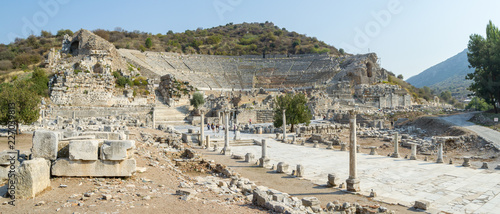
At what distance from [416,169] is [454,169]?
155 cm

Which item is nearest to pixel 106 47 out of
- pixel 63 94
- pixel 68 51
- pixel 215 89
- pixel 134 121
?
pixel 68 51

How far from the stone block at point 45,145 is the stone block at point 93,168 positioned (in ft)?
0.74

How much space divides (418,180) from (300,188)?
4.43 m

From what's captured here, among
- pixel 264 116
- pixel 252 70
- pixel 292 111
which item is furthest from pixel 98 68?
pixel 252 70

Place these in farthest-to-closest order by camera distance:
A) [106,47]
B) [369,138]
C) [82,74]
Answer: [106,47] → [82,74] → [369,138]

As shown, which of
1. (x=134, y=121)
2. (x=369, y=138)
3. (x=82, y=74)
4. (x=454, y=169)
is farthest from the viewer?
(x=82, y=74)

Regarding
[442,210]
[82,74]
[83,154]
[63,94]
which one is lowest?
[442,210]

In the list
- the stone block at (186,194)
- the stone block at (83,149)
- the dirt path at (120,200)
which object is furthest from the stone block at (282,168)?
the stone block at (83,149)

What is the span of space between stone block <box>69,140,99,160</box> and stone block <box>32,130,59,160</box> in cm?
38

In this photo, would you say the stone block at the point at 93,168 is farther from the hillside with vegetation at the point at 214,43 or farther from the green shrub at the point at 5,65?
the hillside with vegetation at the point at 214,43

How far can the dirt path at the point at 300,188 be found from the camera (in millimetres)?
7855

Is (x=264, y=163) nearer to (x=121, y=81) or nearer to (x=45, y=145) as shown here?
(x=45, y=145)

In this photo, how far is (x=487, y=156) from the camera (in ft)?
55.4

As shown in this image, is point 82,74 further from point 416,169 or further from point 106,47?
point 416,169
